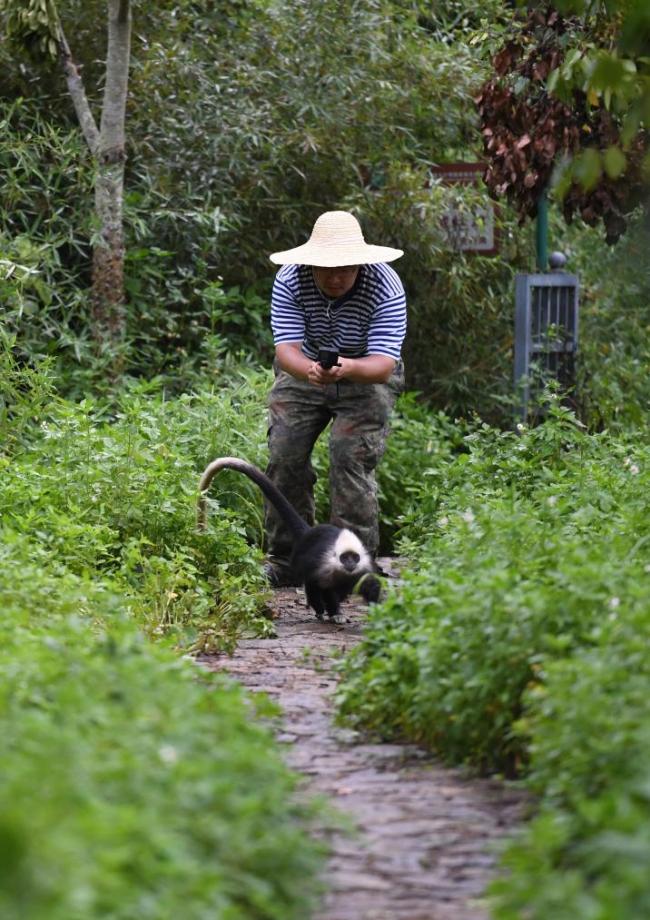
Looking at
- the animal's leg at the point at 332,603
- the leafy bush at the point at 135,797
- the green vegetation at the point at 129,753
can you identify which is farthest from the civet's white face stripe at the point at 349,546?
the leafy bush at the point at 135,797

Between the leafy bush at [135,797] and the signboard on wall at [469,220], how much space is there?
8613 mm

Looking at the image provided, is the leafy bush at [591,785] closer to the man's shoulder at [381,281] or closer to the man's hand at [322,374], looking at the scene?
the man's hand at [322,374]

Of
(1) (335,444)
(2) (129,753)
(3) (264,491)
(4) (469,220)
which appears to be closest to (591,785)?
(2) (129,753)

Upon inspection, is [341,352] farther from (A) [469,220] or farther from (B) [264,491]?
(A) [469,220]

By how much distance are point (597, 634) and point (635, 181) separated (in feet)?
18.3

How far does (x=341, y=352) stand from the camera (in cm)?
838

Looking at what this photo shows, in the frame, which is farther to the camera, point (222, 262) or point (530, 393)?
point (222, 262)

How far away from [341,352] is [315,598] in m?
1.33

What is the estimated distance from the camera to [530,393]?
1191 cm

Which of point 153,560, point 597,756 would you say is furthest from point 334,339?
point 597,756

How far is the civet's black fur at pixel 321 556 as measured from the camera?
7570 millimetres

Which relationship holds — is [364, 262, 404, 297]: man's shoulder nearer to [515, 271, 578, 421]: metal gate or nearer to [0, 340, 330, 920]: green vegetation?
[0, 340, 330, 920]: green vegetation

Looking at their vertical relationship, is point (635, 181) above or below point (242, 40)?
below

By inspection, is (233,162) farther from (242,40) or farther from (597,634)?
(597,634)
